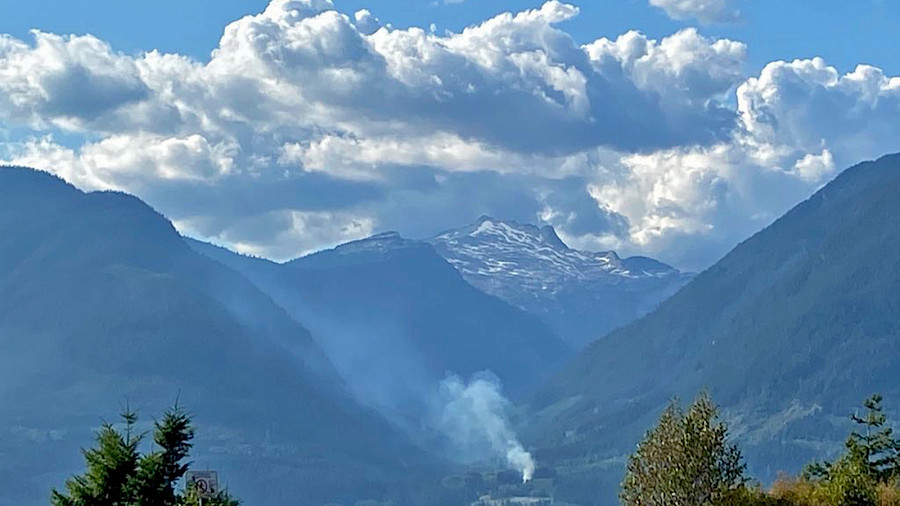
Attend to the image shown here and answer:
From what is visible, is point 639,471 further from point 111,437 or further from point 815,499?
point 111,437

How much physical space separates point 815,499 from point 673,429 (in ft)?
38.1

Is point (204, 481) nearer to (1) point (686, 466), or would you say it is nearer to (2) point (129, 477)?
(2) point (129, 477)

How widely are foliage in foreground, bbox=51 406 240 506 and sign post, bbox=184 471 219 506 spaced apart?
1.87 ft

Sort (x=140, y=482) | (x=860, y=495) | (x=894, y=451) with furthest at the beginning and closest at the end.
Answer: (x=894, y=451)
(x=860, y=495)
(x=140, y=482)

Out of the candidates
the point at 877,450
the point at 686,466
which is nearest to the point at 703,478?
the point at 686,466

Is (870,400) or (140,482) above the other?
(870,400)

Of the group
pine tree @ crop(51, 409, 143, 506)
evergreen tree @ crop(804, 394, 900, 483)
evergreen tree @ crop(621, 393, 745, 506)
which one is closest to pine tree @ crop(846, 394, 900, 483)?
evergreen tree @ crop(804, 394, 900, 483)

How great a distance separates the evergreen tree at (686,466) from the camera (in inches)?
4190

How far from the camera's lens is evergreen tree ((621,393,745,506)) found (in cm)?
10644

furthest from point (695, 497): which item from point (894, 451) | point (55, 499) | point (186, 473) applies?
point (55, 499)

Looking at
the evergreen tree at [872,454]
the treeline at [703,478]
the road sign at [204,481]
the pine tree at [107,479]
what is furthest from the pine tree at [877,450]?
the pine tree at [107,479]

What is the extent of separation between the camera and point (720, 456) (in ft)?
356

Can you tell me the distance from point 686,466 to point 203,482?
46690mm

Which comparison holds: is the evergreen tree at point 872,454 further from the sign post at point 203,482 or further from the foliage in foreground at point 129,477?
the foliage in foreground at point 129,477
